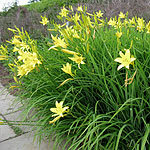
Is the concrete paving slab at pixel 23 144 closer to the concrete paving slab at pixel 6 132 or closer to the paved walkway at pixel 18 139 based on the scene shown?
the paved walkway at pixel 18 139

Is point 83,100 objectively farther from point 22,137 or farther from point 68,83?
point 22,137

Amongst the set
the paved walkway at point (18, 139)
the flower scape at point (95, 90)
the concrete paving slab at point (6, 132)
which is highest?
the flower scape at point (95, 90)

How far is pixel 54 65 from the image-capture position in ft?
6.81

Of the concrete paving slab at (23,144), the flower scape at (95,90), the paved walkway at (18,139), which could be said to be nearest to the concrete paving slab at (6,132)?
the paved walkway at (18,139)

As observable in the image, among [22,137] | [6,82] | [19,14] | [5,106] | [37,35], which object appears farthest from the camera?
[19,14]

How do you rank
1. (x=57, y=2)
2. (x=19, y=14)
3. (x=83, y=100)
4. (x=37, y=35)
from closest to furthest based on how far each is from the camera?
(x=83, y=100) < (x=37, y=35) < (x=19, y=14) < (x=57, y=2)

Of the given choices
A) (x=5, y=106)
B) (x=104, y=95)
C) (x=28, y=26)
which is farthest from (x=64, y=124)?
(x=28, y=26)

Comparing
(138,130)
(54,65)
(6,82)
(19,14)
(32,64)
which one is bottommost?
(6,82)

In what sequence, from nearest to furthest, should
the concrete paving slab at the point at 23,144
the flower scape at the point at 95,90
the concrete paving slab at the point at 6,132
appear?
1. the flower scape at the point at 95,90
2. the concrete paving slab at the point at 23,144
3. the concrete paving slab at the point at 6,132

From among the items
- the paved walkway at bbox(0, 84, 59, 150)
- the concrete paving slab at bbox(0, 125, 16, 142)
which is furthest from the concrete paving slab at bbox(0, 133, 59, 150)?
the concrete paving slab at bbox(0, 125, 16, 142)

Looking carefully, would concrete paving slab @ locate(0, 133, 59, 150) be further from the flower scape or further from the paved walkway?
the flower scape

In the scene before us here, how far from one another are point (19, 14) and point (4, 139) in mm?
5198

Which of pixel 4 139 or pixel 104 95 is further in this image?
pixel 4 139

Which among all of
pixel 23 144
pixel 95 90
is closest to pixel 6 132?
pixel 23 144
